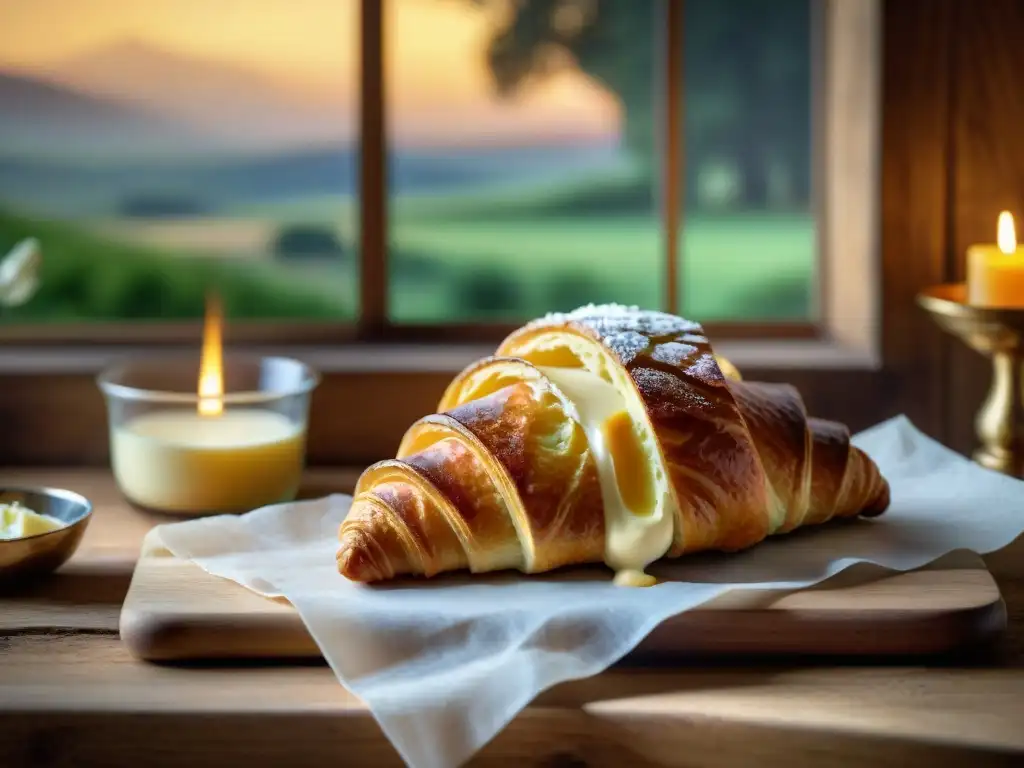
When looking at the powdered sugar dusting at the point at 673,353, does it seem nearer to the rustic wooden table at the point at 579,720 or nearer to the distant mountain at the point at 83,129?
the rustic wooden table at the point at 579,720

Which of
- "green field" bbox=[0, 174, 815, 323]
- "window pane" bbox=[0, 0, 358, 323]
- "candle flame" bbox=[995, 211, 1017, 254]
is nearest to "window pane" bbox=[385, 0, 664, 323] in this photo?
"green field" bbox=[0, 174, 815, 323]

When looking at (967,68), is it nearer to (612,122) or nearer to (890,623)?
(890,623)

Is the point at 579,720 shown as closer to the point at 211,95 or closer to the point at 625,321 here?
the point at 625,321

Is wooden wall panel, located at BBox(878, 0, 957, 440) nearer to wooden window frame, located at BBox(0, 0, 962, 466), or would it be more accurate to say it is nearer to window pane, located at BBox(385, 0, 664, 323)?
wooden window frame, located at BBox(0, 0, 962, 466)

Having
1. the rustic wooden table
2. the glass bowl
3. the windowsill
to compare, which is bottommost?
the rustic wooden table

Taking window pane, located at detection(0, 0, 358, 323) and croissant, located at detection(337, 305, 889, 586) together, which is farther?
window pane, located at detection(0, 0, 358, 323)

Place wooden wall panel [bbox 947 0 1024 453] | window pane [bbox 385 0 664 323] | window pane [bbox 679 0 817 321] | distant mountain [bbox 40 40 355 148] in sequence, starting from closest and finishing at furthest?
wooden wall panel [bbox 947 0 1024 453], distant mountain [bbox 40 40 355 148], window pane [bbox 385 0 664 323], window pane [bbox 679 0 817 321]

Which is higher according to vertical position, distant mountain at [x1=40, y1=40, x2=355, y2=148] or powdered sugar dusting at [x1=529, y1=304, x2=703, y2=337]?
distant mountain at [x1=40, y1=40, x2=355, y2=148]

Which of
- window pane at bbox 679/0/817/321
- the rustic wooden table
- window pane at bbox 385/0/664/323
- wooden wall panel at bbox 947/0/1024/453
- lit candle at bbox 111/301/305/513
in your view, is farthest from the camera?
window pane at bbox 679/0/817/321

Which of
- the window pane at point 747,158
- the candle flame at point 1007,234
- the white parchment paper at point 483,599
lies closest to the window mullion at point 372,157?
the white parchment paper at point 483,599
